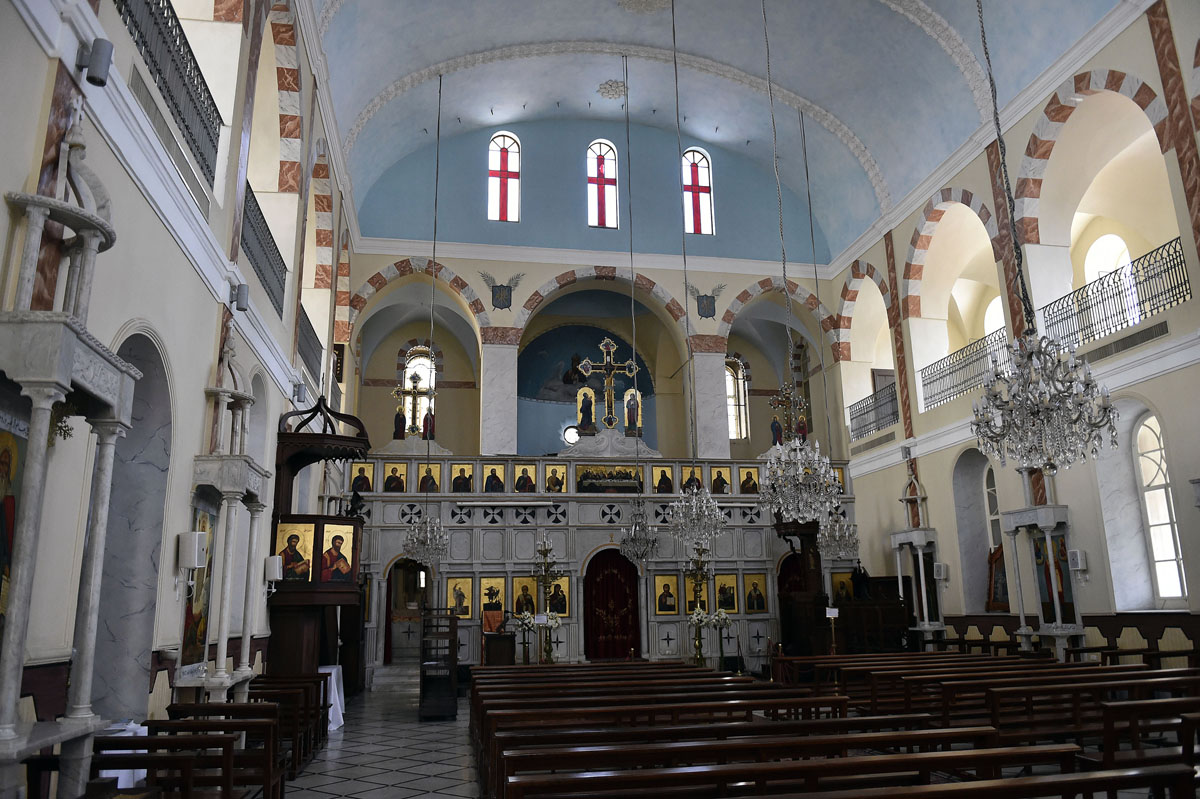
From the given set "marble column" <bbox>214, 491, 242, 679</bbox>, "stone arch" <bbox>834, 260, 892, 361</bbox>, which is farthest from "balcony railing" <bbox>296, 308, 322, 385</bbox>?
"stone arch" <bbox>834, 260, 892, 361</bbox>

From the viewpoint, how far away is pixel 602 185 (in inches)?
798

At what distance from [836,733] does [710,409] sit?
13.7m

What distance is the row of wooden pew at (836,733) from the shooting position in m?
3.71

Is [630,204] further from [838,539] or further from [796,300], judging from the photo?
[838,539]

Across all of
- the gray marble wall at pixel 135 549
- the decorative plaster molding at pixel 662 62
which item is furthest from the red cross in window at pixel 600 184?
the gray marble wall at pixel 135 549

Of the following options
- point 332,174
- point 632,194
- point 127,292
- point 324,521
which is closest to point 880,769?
point 127,292

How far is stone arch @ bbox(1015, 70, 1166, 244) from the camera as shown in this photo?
1116 centimetres

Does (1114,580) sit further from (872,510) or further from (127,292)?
(127,292)

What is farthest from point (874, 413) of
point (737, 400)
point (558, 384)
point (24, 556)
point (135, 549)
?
point (24, 556)

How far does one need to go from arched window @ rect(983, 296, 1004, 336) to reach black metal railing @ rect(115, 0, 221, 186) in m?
16.5

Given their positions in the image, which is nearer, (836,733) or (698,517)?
(836,733)

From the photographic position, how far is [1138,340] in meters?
11.3

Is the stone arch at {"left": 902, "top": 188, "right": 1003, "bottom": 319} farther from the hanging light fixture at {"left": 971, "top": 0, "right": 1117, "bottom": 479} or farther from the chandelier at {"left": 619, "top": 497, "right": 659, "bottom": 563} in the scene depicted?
the hanging light fixture at {"left": 971, "top": 0, "right": 1117, "bottom": 479}

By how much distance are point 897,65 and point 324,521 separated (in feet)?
42.5
